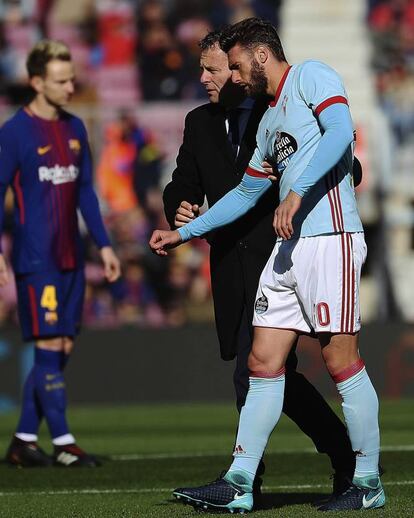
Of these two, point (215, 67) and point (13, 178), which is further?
point (13, 178)

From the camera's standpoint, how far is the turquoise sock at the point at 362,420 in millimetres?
5102

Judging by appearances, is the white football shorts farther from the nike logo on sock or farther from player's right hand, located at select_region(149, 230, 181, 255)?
the nike logo on sock

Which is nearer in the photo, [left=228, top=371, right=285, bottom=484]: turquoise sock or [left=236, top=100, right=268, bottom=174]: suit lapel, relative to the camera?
[left=228, top=371, right=285, bottom=484]: turquoise sock

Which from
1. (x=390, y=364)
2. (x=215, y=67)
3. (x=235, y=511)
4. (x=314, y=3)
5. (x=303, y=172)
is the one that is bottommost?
(x=390, y=364)

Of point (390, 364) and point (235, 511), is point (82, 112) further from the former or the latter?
point (235, 511)

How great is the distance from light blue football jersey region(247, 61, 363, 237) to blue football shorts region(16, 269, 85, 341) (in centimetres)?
286

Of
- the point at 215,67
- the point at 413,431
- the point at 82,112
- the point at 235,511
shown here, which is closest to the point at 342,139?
the point at 215,67

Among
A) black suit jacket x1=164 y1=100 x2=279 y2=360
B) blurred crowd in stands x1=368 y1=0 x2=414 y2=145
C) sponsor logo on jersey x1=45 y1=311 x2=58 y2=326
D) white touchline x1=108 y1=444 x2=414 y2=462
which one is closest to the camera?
black suit jacket x1=164 y1=100 x2=279 y2=360

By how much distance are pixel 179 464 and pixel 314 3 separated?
12528mm

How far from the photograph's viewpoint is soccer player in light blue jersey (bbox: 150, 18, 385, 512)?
16.6 feet

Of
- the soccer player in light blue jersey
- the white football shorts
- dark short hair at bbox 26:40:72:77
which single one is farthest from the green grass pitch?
dark short hair at bbox 26:40:72:77

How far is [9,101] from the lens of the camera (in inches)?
735

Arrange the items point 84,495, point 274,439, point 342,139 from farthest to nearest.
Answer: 1. point 274,439
2. point 84,495
3. point 342,139

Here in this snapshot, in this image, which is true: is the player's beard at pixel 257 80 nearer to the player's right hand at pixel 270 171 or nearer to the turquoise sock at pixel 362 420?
the player's right hand at pixel 270 171
